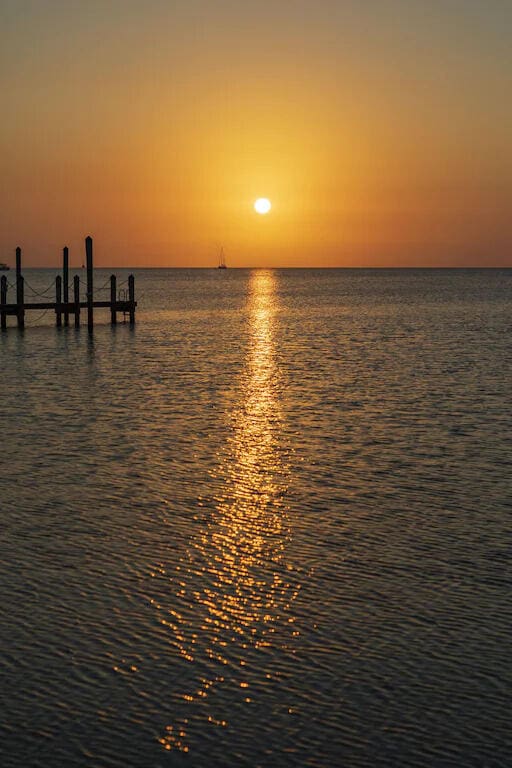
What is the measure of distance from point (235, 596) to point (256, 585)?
452 mm

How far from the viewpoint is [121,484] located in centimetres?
1647

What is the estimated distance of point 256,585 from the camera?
11180mm

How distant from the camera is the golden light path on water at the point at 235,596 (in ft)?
27.2

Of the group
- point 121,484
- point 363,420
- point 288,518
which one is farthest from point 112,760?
point 363,420

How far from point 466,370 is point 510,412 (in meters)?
11.8

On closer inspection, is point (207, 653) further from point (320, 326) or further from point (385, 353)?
point (320, 326)

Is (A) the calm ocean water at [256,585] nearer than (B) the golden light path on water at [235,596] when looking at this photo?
Yes

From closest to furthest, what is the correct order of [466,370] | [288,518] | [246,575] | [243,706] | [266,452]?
[243,706]
[246,575]
[288,518]
[266,452]
[466,370]

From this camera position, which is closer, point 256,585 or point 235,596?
point 235,596

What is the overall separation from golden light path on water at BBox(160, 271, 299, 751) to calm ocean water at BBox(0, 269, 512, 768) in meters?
0.03

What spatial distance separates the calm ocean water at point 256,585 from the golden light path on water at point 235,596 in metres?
0.03

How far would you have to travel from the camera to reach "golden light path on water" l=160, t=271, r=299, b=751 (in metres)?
8.28

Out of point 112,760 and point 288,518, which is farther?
point 288,518

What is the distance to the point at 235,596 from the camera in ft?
35.4
